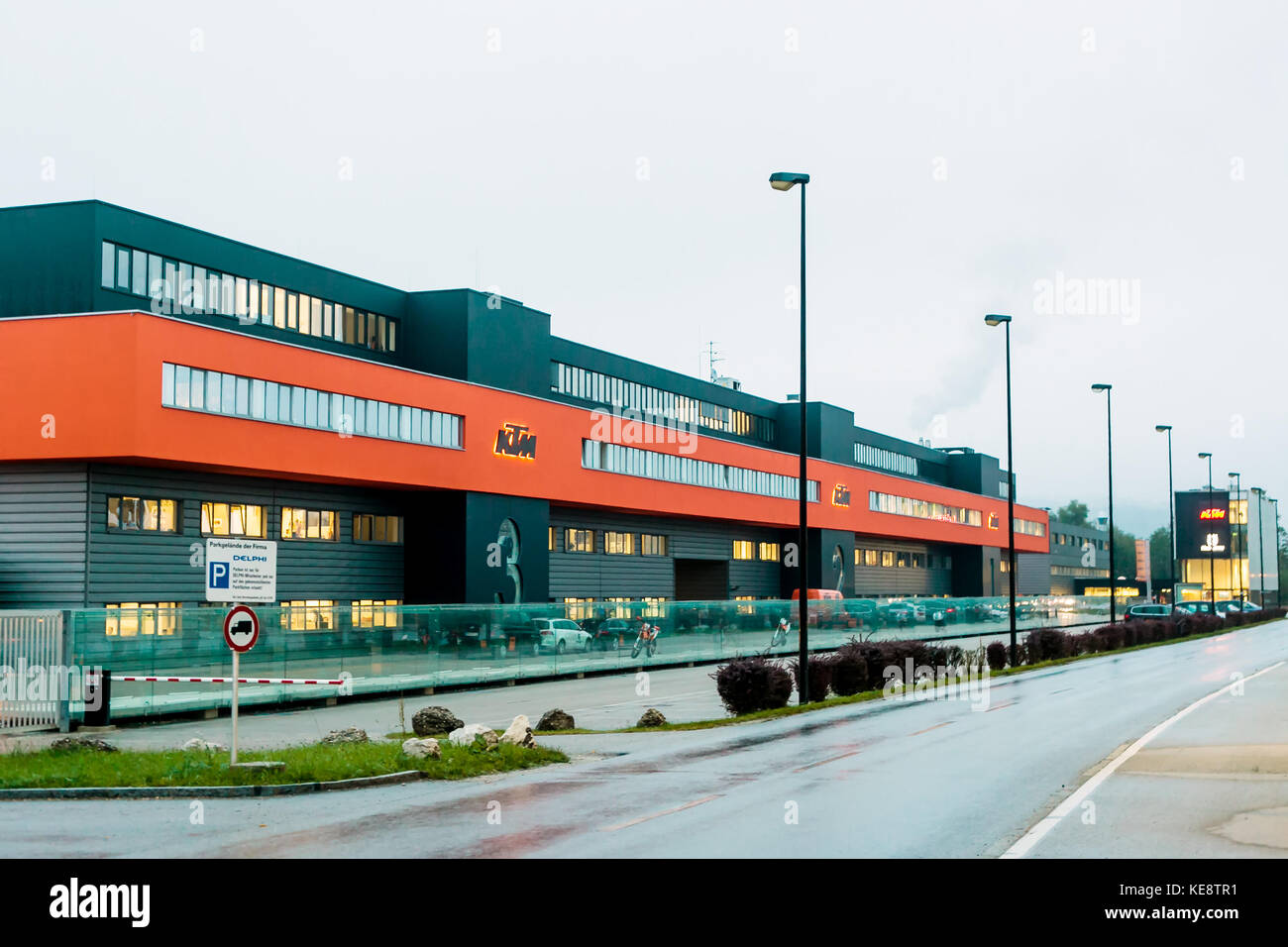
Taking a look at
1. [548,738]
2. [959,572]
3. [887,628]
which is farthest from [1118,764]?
[959,572]

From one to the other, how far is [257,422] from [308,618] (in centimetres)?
1250

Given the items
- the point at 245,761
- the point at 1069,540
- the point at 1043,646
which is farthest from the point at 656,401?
the point at 1069,540

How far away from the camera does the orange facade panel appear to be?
36.0 meters

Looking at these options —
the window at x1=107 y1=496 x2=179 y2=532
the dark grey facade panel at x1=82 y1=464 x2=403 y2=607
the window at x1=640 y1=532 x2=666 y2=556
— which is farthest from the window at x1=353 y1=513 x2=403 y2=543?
the window at x1=640 y1=532 x2=666 y2=556

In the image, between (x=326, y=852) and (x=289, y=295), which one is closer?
(x=326, y=852)

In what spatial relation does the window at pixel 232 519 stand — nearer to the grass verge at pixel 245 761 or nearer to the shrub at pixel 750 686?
the shrub at pixel 750 686

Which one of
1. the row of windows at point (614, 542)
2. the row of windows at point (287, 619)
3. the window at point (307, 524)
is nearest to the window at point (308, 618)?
the row of windows at point (287, 619)

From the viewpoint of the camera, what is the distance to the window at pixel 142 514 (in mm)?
37781

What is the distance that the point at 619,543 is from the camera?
65125mm

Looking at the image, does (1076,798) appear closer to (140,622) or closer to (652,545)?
(140,622)

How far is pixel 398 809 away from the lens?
43.1ft

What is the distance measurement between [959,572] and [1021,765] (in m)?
94.6

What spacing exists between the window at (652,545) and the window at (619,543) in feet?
3.34

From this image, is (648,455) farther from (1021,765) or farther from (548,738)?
(1021,765)
